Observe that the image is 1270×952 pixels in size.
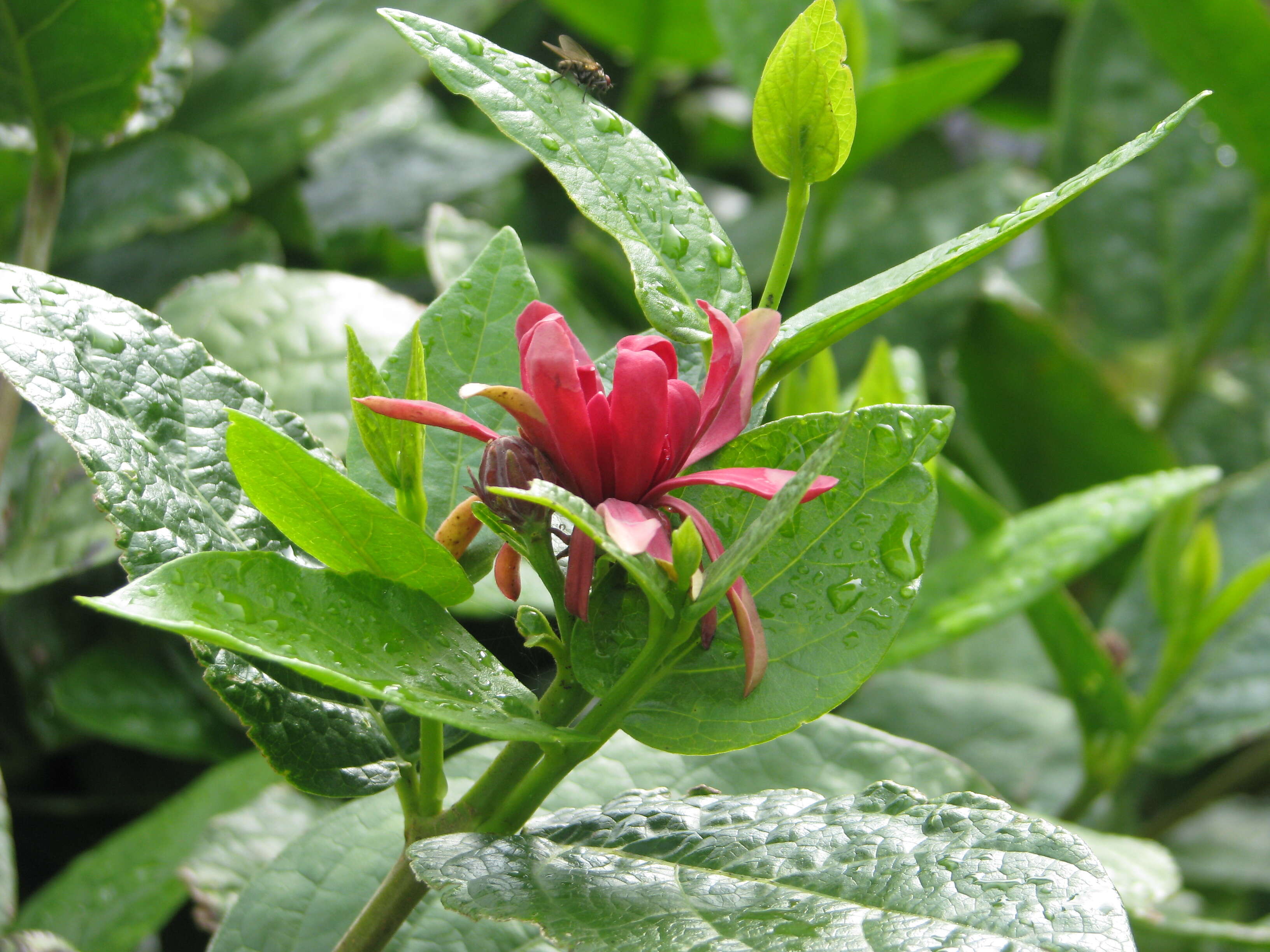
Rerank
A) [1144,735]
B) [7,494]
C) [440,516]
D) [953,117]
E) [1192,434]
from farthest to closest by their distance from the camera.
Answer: [953,117] < [1192,434] < [1144,735] < [7,494] < [440,516]

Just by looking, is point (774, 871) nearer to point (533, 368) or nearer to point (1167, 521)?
point (533, 368)

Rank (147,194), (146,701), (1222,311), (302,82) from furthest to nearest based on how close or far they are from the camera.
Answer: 1. (1222,311)
2. (302,82)
3. (147,194)
4. (146,701)

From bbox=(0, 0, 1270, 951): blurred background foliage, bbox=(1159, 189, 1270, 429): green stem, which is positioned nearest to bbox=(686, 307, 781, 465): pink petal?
bbox=(0, 0, 1270, 951): blurred background foliage

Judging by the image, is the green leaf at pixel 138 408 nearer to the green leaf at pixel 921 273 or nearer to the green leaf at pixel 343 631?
the green leaf at pixel 343 631

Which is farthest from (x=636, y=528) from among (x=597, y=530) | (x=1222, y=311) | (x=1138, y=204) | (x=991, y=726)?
(x=1138, y=204)

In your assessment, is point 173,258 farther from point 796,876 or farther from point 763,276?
point 796,876

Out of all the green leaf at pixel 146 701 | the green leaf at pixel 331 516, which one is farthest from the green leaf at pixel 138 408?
the green leaf at pixel 146 701

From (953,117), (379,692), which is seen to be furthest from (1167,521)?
(953,117)

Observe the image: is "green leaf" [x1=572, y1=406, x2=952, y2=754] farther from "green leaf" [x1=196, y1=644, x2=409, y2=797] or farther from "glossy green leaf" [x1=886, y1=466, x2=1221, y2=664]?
"glossy green leaf" [x1=886, y1=466, x2=1221, y2=664]
